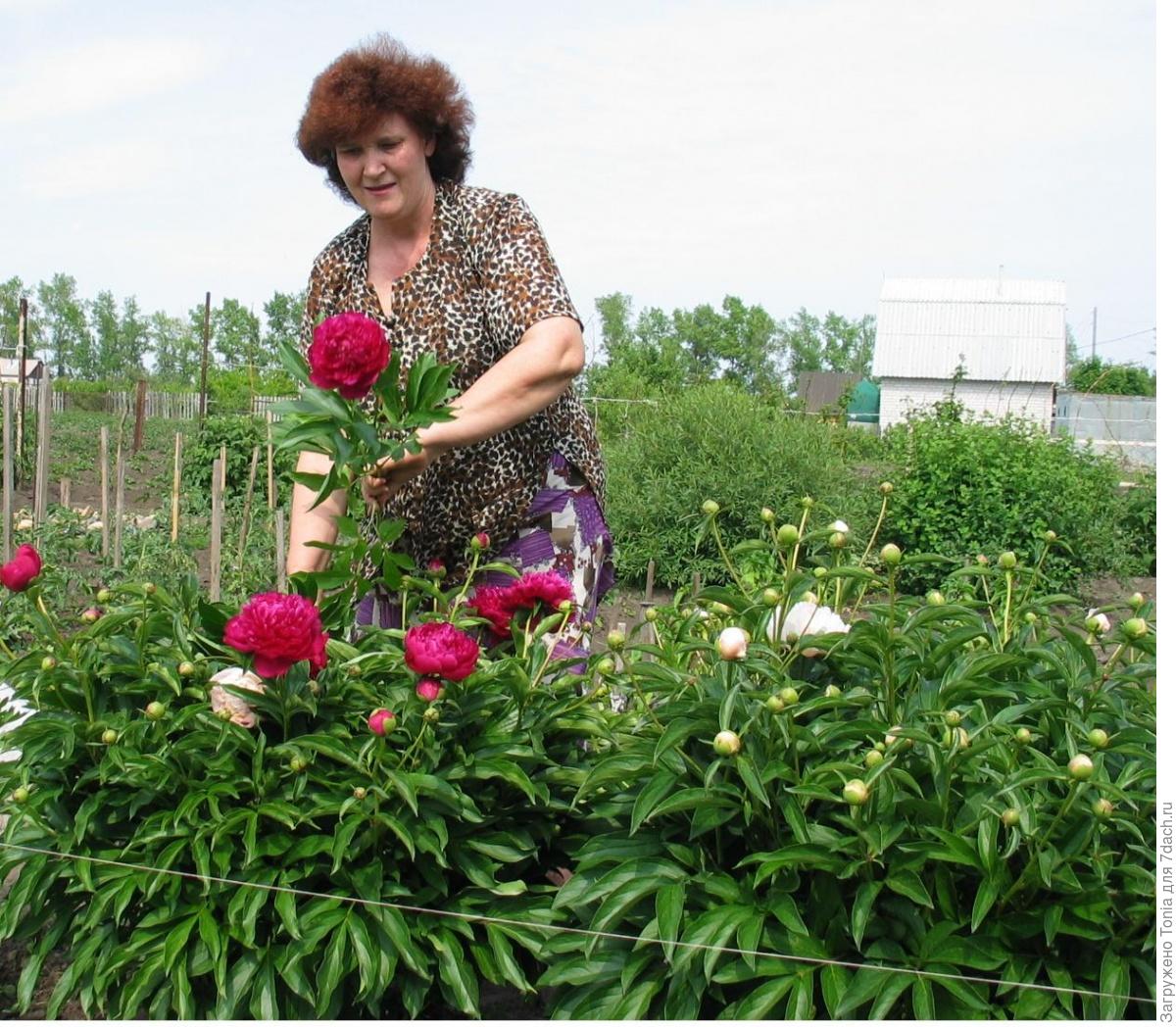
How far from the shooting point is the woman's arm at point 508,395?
75.5 inches

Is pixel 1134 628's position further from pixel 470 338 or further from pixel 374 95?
pixel 374 95

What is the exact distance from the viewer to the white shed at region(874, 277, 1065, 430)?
88.2ft

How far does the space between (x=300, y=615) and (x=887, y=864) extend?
79cm

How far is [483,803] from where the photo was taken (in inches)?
68.8

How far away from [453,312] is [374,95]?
40 centimetres

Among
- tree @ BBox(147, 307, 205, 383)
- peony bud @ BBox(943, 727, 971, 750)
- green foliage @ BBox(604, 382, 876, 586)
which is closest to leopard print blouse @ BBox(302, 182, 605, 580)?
peony bud @ BBox(943, 727, 971, 750)

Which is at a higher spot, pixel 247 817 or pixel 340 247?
pixel 340 247

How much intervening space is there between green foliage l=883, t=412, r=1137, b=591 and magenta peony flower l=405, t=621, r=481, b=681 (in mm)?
6304

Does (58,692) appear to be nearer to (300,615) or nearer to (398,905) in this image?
(300,615)

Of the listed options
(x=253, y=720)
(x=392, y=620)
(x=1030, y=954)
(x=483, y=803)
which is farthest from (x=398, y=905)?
(x=392, y=620)

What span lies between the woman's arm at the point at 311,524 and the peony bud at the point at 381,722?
1.90ft

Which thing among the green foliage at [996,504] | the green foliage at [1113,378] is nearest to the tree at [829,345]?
the green foliage at [1113,378]

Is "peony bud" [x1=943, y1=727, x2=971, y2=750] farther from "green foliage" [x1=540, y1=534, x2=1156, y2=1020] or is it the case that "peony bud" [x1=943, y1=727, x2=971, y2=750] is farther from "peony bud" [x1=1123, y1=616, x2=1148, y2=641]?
"peony bud" [x1=1123, y1=616, x2=1148, y2=641]

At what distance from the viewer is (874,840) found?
1.37 m
